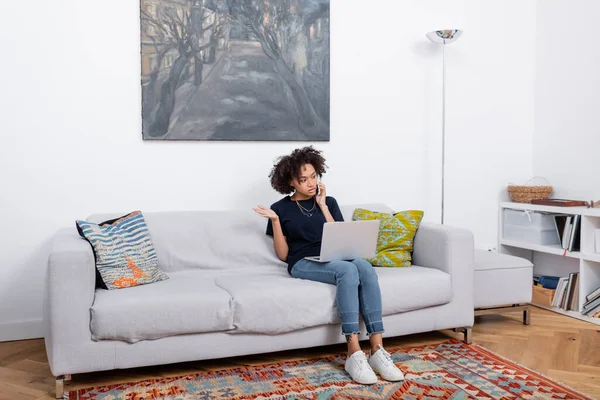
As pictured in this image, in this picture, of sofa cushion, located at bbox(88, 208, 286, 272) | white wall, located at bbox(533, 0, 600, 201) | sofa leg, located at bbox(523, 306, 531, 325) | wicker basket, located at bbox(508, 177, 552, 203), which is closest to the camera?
sofa cushion, located at bbox(88, 208, 286, 272)

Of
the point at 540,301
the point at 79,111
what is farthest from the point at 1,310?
the point at 540,301

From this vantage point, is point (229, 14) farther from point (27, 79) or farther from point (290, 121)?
point (27, 79)

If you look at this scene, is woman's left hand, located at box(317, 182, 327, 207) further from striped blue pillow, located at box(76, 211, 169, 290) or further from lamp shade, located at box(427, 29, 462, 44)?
lamp shade, located at box(427, 29, 462, 44)

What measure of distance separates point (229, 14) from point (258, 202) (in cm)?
115

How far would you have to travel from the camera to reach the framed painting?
3512 mm

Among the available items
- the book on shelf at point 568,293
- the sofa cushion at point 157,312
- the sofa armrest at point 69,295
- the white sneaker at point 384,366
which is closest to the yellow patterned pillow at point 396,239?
the white sneaker at point 384,366

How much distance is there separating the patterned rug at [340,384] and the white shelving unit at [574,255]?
1139 mm

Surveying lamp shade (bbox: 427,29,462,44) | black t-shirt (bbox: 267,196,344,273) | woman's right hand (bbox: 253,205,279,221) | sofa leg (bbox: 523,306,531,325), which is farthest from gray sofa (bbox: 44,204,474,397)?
lamp shade (bbox: 427,29,462,44)

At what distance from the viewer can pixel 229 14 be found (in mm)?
3627

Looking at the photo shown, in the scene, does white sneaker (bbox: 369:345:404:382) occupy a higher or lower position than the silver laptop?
lower

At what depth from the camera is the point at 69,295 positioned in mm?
2512

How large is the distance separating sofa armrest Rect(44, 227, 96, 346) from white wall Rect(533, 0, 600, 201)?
3.20 m

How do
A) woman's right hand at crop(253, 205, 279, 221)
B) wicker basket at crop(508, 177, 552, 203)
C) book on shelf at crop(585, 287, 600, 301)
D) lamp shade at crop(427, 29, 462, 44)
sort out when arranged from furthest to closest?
wicker basket at crop(508, 177, 552, 203), lamp shade at crop(427, 29, 462, 44), book on shelf at crop(585, 287, 600, 301), woman's right hand at crop(253, 205, 279, 221)

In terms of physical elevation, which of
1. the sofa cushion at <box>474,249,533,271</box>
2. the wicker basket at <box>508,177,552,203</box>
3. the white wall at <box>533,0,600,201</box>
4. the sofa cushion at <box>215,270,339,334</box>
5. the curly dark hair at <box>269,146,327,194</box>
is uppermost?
the white wall at <box>533,0,600,201</box>
